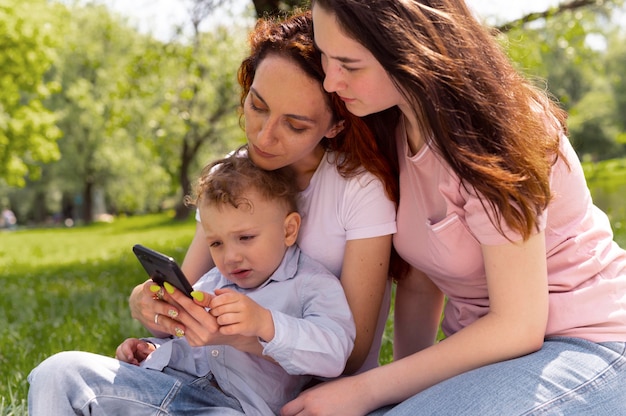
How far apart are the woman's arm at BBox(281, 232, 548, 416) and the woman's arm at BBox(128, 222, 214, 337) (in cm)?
50

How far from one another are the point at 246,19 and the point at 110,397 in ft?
35.1

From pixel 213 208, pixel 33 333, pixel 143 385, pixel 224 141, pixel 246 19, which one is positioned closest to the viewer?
pixel 143 385

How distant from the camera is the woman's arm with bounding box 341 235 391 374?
283 cm

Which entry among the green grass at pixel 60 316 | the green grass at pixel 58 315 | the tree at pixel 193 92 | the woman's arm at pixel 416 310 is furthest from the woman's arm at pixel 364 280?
the green grass at pixel 58 315

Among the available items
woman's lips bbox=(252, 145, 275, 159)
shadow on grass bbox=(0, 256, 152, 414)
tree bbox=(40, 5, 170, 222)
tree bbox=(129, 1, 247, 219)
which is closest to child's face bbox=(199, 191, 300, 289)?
woman's lips bbox=(252, 145, 275, 159)

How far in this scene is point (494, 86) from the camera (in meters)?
2.35

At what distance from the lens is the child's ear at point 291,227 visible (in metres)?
2.90

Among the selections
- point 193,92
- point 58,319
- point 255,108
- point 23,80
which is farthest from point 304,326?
point 23,80

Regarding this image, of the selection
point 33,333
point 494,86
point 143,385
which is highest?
point 494,86

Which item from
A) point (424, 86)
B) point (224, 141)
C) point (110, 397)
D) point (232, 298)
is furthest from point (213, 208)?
point (224, 141)

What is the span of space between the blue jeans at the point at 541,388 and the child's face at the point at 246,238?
0.73m

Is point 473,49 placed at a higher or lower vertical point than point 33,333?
higher

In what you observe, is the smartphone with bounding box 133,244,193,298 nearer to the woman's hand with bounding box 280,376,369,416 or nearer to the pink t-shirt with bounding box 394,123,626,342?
the woman's hand with bounding box 280,376,369,416

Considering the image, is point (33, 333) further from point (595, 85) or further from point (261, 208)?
point (595, 85)
